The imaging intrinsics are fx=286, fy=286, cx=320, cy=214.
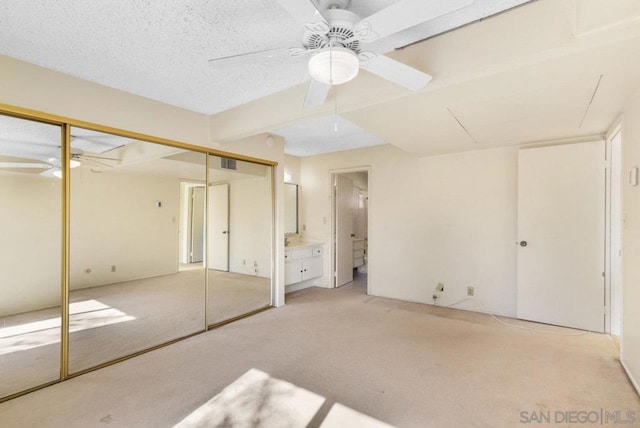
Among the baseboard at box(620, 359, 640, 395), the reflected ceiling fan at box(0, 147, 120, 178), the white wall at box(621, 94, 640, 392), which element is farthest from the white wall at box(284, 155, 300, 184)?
the baseboard at box(620, 359, 640, 395)

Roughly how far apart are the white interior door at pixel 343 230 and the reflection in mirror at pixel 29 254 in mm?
3771

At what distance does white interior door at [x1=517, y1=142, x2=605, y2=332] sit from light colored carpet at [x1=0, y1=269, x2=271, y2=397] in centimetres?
340

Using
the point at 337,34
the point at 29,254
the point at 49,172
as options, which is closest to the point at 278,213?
the point at 49,172

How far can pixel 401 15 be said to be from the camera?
3.89 ft

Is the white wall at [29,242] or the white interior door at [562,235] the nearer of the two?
the white wall at [29,242]

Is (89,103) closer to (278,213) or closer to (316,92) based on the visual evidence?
(316,92)

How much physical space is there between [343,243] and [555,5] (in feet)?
14.1

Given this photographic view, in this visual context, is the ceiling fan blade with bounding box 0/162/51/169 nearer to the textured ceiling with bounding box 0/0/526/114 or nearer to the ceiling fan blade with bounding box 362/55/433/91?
the textured ceiling with bounding box 0/0/526/114

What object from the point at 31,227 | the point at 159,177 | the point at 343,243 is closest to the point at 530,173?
the point at 343,243

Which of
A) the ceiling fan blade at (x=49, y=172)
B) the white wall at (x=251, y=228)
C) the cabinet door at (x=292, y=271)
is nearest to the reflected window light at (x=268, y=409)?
the white wall at (x=251, y=228)

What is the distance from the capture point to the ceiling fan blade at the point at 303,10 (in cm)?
113

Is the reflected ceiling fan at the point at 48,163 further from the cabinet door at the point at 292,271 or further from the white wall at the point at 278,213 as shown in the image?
the cabinet door at the point at 292,271

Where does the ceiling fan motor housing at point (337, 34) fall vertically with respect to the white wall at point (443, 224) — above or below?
above

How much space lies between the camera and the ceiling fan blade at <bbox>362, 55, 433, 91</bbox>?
152 centimetres
